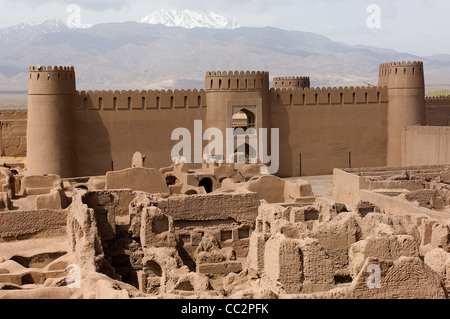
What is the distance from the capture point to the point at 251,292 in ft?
31.8

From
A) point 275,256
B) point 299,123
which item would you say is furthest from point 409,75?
point 275,256

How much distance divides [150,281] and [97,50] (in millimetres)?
133224

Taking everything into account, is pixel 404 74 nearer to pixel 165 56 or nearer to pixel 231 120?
pixel 231 120

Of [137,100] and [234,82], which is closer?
[137,100]

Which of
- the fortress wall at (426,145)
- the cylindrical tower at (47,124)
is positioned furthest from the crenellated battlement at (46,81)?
the fortress wall at (426,145)

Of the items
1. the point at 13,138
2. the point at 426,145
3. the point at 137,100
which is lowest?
the point at 426,145

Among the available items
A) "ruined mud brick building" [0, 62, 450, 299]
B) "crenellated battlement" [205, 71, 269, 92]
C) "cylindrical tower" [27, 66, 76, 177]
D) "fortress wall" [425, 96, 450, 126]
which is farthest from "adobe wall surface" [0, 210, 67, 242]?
"fortress wall" [425, 96, 450, 126]

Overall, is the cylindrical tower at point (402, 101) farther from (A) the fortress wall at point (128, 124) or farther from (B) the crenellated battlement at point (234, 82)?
(A) the fortress wall at point (128, 124)

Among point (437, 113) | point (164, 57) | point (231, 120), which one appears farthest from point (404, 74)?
point (164, 57)

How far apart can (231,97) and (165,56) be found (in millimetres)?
124348

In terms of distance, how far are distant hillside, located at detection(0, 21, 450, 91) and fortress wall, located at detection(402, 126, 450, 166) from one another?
93021mm

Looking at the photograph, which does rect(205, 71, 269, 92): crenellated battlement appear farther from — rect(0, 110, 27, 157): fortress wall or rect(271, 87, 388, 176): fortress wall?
rect(0, 110, 27, 157): fortress wall

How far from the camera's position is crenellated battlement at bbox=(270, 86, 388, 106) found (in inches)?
1251

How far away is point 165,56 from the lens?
152 meters
